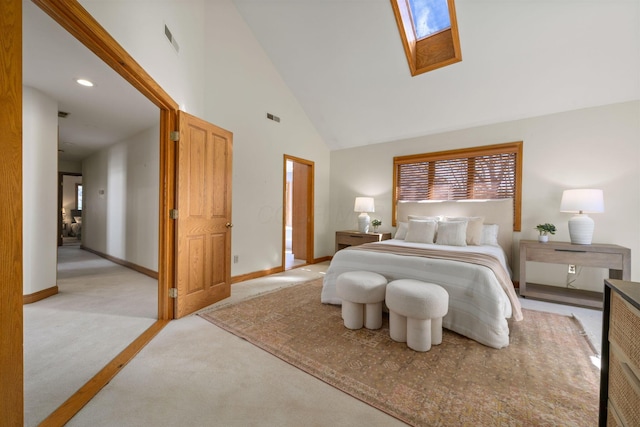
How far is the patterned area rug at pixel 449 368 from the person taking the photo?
4.76ft

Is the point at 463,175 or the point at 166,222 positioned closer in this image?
the point at 166,222

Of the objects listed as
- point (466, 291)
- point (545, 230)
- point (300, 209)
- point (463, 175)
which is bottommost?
point (466, 291)

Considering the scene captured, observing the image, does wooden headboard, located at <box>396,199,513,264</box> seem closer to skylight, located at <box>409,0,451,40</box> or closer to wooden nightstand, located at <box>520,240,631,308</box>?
wooden nightstand, located at <box>520,240,631,308</box>

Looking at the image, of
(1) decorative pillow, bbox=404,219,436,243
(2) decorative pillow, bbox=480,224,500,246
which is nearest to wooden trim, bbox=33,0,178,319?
(1) decorative pillow, bbox=404,219,436,243

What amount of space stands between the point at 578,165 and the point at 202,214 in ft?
15.2

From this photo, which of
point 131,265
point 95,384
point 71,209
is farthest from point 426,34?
point 71,209

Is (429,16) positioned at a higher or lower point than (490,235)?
higher

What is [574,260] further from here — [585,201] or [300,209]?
[300,209]

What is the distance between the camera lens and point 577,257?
312 cm

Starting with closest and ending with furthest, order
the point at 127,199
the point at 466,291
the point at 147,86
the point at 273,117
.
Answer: the point at 147,86 < the point at 466,291 < the point at 273,117 < the point at 127,199

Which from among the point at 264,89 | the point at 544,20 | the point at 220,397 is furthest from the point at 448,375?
the point at 264,89

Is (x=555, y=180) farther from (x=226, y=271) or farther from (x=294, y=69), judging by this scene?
(x=226, y=271)

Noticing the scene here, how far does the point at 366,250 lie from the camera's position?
3.05m

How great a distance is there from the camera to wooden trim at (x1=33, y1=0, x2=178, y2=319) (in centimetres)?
135
